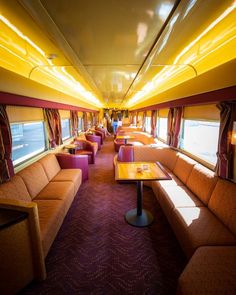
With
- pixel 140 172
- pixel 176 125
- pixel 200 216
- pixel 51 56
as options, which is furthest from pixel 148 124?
pixel 200 216

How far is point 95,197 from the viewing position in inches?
152

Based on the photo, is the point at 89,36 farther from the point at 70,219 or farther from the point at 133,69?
the point at 70,219

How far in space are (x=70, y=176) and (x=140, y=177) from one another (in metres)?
1.83

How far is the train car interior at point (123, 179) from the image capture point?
1583 millimetres

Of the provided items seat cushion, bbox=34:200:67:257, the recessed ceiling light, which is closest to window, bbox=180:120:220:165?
seat cushion, bbox=34:200:67:257

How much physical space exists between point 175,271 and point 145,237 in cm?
65

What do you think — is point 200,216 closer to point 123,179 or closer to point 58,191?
point 123,179

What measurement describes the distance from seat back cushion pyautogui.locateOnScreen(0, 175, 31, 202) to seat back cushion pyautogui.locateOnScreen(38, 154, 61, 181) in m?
0.86

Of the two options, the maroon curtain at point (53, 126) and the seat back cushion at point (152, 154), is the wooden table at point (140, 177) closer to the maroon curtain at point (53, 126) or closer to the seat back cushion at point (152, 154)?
the seat back cushion at point (152, 154)

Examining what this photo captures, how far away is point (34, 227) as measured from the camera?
1806 mm

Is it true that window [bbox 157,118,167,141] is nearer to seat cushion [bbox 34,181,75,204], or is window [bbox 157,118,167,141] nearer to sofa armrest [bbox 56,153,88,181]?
sofa armrest [bbox 56,153,88,181]

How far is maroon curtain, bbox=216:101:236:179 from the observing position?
7.82 ft

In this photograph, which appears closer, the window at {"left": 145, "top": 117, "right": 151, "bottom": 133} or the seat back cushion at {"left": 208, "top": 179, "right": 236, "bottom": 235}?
the seat back cushion at {"left": 208, "top": 179, "right": 236, "bottom": 235}

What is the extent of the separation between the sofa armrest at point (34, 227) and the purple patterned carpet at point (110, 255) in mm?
177
